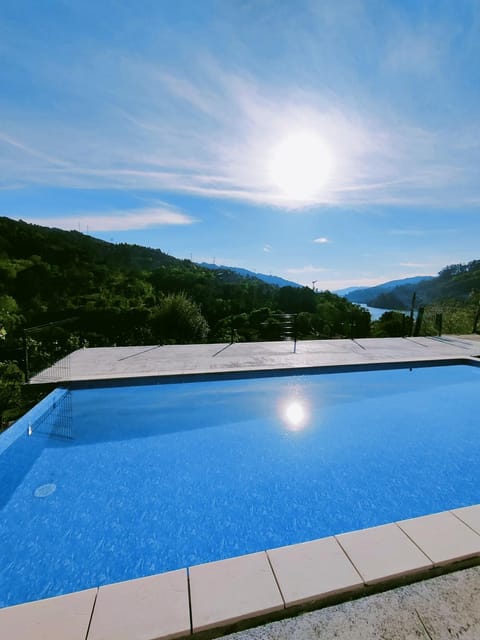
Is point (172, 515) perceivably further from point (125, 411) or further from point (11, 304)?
point (11, 304)

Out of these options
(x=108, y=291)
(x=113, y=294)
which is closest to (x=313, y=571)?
(x=113, y=294)

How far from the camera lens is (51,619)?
149cm

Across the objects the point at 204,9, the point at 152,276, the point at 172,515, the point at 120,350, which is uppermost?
the point at 204,9

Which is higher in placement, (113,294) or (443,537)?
(113,294)

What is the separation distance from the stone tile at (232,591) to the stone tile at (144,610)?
2.6 inches

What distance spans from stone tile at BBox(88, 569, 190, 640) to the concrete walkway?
295 millimetres

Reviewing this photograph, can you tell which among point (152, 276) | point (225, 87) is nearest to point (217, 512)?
point (225, 87)

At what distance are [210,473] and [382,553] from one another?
2.04m

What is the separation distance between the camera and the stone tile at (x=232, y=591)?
4.90 feet

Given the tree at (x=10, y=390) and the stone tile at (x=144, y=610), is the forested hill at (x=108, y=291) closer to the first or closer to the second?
the tree at (x=10, y=390)

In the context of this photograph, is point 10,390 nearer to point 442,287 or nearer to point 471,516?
point 471,516

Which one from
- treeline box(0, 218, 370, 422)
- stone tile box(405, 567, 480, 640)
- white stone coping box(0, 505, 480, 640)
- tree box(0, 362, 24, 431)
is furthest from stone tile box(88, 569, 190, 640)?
treeline box(0, 218, 370, 422)

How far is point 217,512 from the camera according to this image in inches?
114

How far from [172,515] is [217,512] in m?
0.41
